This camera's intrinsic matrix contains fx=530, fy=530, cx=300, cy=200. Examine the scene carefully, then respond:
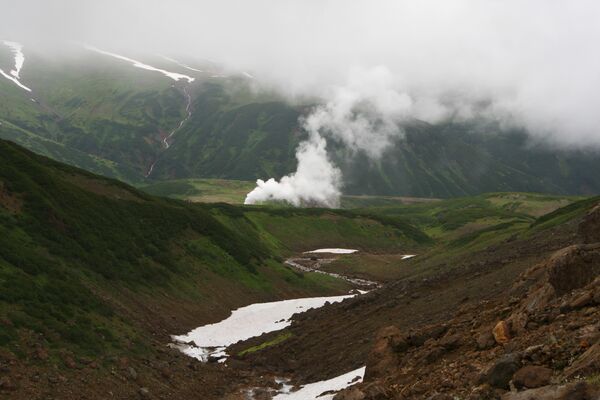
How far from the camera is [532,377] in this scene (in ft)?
44.6

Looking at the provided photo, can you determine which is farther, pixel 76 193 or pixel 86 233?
pixel 76 193

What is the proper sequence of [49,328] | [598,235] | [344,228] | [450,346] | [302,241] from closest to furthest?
[450,346]
[598,235]
[49,328]
[302,241]
[344,228]

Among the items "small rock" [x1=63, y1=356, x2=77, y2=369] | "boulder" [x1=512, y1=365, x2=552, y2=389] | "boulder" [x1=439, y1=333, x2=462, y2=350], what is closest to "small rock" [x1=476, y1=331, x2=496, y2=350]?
"boulder" [x1=439, y1=333, x2=462, y2=350]

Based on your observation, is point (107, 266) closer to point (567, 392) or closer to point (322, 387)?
point (322, 387)

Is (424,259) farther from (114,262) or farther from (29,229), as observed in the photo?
(29,229)

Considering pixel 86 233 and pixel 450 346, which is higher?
pixel 450 346

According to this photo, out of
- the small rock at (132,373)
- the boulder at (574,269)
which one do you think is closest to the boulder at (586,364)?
the boulder at (574,269)

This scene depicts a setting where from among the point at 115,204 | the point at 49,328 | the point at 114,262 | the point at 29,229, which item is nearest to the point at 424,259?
the point at 115,204

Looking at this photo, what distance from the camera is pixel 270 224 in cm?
15650

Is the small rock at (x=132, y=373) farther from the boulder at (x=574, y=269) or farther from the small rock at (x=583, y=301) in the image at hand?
the small rock at (x=583, y=301)

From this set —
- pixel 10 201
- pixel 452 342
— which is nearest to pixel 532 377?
pixel 452 342

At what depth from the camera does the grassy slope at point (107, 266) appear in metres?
32.4

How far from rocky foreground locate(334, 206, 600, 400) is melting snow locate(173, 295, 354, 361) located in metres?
24.2

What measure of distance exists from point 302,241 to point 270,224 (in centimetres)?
1099
